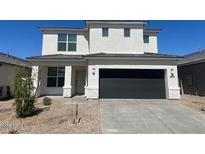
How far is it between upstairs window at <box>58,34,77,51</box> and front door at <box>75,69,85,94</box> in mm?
2663

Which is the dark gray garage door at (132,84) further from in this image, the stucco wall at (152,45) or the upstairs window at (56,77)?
the stucco wall at (152,45)

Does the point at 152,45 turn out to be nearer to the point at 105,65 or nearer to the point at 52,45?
the point at 105,65

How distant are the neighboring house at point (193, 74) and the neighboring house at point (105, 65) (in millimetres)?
4723

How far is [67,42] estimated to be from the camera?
52.3 feet

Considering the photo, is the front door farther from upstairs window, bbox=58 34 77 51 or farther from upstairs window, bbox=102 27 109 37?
upstairs window, bbox=102 27 109 37

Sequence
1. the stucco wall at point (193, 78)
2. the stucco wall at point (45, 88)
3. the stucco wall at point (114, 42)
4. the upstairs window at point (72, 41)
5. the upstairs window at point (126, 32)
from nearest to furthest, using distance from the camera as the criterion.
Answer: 1. the stucco wall at point (114, 42)
2. the stucco wall at point (45, 88)
3. the upstairs window at point (126, 32)
4. the stucco wall at point (193, 78)
5. the upstairs window at point (72, 41)

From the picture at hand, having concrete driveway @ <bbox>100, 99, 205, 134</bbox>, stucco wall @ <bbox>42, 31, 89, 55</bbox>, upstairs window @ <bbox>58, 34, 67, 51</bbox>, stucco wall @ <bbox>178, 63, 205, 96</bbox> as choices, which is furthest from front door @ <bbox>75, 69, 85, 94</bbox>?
stucco wall @ <bbox>178, 63, 205, 96</bbox>

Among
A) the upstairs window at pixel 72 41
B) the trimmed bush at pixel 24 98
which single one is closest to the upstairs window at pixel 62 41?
the upstairs window at pixel 72 41

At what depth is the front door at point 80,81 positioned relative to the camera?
51.4 ft
